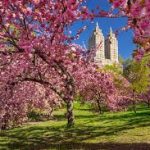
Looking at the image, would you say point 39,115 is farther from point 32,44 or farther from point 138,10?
point 138,10

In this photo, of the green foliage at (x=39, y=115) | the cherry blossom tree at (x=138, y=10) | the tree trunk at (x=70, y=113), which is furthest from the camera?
the green foliage at (x=39, y=115)

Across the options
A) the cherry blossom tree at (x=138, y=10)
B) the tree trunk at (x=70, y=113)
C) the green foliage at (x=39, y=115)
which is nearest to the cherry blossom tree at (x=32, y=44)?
the tree trunk at (x=70, y=113)

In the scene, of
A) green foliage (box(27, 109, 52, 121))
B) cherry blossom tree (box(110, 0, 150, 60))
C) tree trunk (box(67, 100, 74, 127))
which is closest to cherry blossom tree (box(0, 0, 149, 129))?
tree trunk (box(67, 100, 74, 127))

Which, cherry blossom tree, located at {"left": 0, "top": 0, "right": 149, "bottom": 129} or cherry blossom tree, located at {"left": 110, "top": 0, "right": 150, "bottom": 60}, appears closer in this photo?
cherry blossom tree, located at {"left": 110, "top": 0, "right": 150, "bottom": 60}

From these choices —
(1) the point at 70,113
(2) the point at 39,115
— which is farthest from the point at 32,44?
(2) the point at 39,115

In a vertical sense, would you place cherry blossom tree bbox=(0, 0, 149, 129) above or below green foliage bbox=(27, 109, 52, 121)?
above

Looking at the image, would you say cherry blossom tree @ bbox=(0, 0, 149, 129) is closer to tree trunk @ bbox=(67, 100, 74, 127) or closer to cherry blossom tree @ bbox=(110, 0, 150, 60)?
tree trunk @ bbox=(67, 100, 74, 127)

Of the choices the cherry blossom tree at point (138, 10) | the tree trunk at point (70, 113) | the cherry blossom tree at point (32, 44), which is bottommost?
the tree trunk at point (70, 113)

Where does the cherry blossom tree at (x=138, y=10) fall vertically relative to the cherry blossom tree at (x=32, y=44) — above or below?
below

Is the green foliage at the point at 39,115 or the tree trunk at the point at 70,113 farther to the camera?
the green foliage at the point at 39,115

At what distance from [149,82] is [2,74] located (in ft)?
78.3

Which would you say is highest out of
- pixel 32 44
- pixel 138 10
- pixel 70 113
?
pixel 32 44

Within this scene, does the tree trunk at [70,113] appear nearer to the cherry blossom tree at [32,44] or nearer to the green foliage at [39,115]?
the cherry blossom tree at [32,44]

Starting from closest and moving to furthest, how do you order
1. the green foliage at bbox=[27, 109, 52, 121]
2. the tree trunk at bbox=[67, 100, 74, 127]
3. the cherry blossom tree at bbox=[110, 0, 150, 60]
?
the cherry blossom tree at bbox=[110, 0, 150, 60] < the tree trunk at bbox=[67, 100, 74, 127] < the green foliage at bbox=[27, 109, 52, 121]
